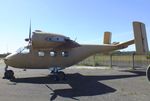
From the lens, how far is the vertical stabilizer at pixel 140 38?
23844 millimetres

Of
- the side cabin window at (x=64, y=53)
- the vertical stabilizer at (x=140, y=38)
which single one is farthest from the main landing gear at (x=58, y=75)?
the vertical stabilizer at (x=140, y=38)

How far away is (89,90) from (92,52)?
28.6 ft

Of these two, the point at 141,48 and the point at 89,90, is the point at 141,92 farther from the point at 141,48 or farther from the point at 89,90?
the point at 141,48

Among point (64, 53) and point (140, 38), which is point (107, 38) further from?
point (64, 53)

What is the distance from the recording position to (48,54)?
21891mm

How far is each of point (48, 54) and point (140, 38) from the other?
25.3ft

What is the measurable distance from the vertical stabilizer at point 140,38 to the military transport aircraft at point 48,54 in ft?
12.3

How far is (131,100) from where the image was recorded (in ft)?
40.4

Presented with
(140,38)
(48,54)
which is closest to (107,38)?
(140,38)

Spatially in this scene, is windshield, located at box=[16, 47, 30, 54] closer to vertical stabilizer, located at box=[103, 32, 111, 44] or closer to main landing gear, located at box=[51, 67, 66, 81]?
main landing gear, located at box=[51, 67, 66, 81]

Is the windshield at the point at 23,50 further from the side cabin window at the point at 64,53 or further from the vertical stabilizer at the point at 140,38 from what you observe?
the vertical stabilizer at the point at 140,38

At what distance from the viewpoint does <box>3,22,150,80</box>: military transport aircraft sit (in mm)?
19672

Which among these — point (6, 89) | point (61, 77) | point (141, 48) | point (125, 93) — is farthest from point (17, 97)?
point (141, 48)

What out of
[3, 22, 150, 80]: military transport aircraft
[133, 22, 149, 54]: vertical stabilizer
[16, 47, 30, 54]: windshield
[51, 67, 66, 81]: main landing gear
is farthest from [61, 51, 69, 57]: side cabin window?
[133, 22, 149, 54]: vertical stabilizer
